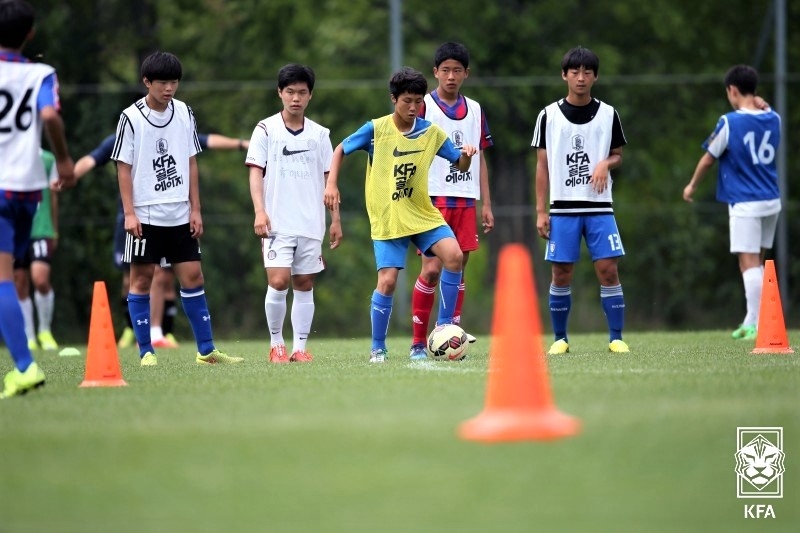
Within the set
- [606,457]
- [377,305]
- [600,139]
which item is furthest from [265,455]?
[600,139]

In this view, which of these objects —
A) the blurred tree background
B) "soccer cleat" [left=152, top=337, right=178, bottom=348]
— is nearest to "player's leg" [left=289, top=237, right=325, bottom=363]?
"soccer cleat" [left=152, top=337, right=178, bottom=348]

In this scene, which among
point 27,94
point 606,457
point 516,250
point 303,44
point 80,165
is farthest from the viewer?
point 303,44

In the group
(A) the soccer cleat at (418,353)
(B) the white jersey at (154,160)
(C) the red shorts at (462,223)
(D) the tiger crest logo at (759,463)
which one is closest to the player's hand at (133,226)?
(B) the white jersey at (154,160)

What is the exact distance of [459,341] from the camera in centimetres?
961

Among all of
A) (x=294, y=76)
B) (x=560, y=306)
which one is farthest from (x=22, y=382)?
(x=560, y=306)

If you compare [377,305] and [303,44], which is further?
[303,44]

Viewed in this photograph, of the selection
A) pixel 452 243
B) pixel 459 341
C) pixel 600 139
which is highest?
pixel 600 139

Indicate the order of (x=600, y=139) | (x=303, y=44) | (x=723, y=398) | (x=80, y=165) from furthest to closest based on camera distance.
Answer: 1. (x=303, y=44)
2. (x=80, y=165)
3. (x=600, y=139)
4. (x=723, y=398)

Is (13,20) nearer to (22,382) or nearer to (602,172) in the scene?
(22,382)

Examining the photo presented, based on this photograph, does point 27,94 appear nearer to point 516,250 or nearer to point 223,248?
point 516,250

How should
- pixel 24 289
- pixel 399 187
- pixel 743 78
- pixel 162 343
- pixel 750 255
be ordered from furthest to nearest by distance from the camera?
pixel 24 289 → pixel 162 343 → pixel 750 255 → pixel 743 78 → pixel 399 187

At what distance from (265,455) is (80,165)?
6704 millimetres

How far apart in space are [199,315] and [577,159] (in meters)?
3.10

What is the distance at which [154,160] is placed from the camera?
9.84 meters
